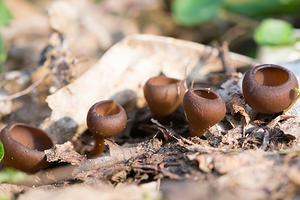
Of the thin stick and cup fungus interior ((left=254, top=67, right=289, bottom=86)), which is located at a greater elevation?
cup fungus interior ((left=254, top=67, right=289, bottom=86))

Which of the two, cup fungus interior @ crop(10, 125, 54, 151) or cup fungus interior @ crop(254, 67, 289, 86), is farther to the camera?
cup fungus interior @ crop(10, 125, 54, 151)

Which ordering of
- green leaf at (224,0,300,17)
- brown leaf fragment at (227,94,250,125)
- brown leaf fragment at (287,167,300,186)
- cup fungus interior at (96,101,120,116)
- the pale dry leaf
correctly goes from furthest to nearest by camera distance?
green leaf at (224,0,300,17) < the pale dry leaf < cup fungus interior at (96,101,120,116) < brown leaf fragment at (227,94,250,125) < brown leaf fragment at (287,167,300,186)

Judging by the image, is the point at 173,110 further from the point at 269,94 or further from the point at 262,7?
the point at 262,7

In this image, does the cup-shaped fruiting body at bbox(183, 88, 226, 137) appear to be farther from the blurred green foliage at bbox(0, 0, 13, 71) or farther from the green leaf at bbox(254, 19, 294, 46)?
the blurred green foliage at bbox(0, 0, 13, 71)

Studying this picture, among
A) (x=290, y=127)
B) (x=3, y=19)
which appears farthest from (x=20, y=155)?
(x=3, y=19)

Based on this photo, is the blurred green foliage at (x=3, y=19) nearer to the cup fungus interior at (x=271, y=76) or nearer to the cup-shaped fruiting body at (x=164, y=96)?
the cup-shaped fruiting body at (x=164, y=96)

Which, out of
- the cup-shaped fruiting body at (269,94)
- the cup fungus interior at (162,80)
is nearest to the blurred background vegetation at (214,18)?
the cup fungus interior at (162,80)

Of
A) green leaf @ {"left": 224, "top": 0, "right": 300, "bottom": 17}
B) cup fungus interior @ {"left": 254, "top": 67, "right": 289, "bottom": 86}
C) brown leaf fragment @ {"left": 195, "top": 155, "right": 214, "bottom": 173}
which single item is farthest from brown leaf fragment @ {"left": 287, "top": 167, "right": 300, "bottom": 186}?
green leaf @ {"left": 224, "top": 0, "right": 300, "bottom": 17}

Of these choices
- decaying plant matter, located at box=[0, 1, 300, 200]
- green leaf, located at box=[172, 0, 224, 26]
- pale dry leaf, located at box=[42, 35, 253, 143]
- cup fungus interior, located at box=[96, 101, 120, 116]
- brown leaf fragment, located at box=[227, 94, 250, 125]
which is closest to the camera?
decaying plant matter, located at box=[0, 1, 300, 200]

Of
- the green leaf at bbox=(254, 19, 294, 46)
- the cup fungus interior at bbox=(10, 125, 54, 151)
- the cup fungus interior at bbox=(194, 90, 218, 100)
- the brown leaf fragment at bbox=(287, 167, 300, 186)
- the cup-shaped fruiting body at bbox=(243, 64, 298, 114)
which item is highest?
the green leaf at bbox=(254, 19, 294, 46)
